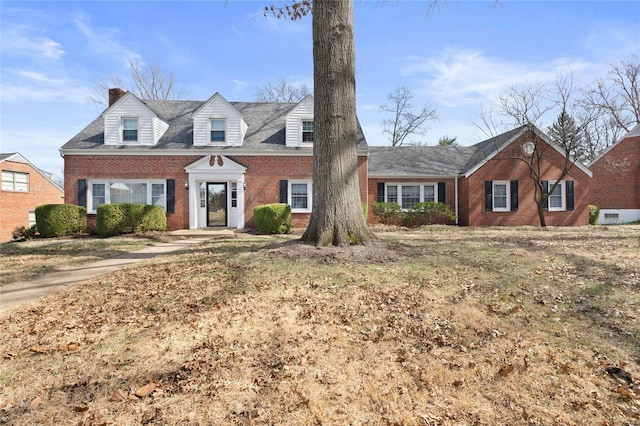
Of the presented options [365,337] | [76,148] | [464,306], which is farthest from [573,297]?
[76,148]

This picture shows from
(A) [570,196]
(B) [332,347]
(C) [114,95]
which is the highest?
(C) [114,95]

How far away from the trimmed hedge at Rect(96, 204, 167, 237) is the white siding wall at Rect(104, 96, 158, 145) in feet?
11.7

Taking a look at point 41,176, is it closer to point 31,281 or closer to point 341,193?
point 31,281

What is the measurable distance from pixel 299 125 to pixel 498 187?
10748 millimetres

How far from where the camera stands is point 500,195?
18141 millimetres

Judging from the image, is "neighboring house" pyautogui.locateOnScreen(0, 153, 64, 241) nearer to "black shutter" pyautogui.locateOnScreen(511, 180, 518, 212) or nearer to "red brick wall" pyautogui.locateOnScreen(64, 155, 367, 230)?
"red brick wall" pyautogui.locateOnScreen(64, 155, 367, 230)

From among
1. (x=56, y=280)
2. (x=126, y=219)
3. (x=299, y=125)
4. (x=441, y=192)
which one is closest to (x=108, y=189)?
(x=126, y=219)

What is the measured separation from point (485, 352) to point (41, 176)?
33620mm

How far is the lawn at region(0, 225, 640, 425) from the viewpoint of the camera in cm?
269

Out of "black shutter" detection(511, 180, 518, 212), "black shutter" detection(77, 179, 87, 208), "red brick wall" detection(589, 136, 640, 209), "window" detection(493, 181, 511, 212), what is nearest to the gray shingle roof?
"black shutter" detection(77, 179, 87, 208)

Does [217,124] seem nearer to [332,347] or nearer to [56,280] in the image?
[56,280]

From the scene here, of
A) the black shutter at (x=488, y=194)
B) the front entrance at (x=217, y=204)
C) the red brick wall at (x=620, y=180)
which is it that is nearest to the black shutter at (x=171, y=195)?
the front entrance at (x=217, y=204)

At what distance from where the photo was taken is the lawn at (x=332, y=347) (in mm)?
2688

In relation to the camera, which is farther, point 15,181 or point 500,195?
point 15,181
